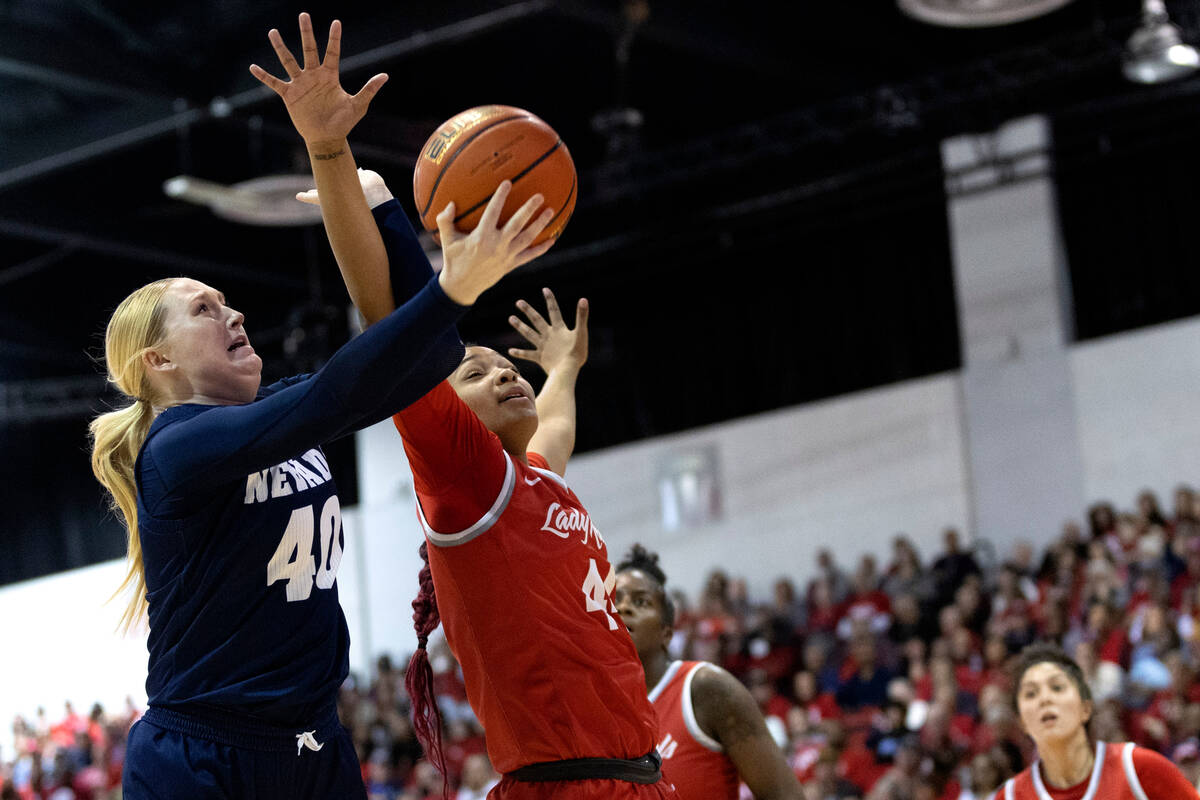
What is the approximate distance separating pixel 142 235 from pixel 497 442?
44.7 ft

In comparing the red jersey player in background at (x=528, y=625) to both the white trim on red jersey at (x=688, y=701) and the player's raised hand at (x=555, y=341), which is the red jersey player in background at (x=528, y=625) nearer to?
the white trim on red jersey at (x=688, y=701)

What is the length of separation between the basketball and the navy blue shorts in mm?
1027

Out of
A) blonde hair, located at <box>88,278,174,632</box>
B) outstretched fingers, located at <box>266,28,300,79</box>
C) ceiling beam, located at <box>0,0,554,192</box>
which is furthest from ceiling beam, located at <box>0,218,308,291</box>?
outstretched fingers, located at <box>266,28,300,79</box>

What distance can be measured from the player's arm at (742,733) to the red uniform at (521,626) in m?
0.88

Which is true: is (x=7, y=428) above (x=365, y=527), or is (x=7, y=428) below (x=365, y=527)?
above

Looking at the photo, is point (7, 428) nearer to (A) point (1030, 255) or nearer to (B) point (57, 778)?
(B) point (57, 778)

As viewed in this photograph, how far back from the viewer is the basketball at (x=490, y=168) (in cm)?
271

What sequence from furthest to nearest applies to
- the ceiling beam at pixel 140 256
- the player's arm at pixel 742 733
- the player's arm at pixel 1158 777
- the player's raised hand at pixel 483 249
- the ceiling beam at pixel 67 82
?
the ceiling beam at pixel 140 256
the ceiling beam at pixel 67 82
the player's arm at pixel 1158 777
the player's arm at pixel 742 733
the player's raised hand at pixel 483 249

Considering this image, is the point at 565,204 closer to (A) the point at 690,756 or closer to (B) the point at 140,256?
(A) the point at 690,756

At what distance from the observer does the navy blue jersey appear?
7.53 ft

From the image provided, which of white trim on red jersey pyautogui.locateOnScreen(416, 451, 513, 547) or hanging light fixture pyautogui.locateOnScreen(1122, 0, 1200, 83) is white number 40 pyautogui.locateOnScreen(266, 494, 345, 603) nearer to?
white trim on red jersey pyautogui.locateOnScreen(416, 451, 513, 547)

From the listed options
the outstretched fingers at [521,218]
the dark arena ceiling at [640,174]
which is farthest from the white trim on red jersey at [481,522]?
the dark arena ceiling at [640,174]

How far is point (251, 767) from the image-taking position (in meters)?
2.54

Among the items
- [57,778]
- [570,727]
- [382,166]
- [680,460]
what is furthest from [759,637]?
[570,727]
